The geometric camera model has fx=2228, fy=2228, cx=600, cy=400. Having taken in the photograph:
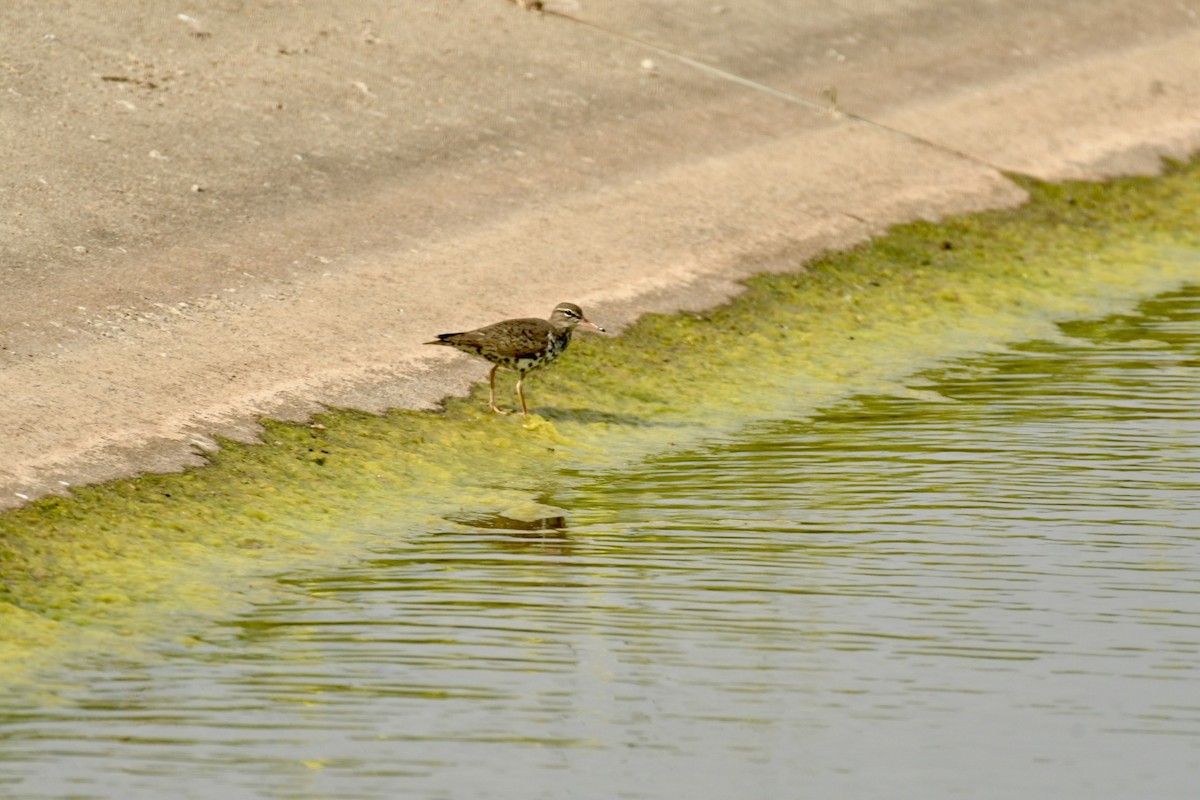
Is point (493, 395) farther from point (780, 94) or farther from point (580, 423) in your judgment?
point (780, 94)

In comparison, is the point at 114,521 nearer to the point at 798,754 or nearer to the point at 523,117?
the point at 798,754

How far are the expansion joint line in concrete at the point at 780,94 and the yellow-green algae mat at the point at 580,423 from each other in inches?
27.8

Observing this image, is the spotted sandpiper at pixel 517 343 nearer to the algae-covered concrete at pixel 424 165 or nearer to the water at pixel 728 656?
the algae-covered concrete at pixel 424 165

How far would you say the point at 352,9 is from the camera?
17.4m

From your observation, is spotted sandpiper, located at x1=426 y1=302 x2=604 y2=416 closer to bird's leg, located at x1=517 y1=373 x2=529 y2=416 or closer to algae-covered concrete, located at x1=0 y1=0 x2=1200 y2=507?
bird's leg, located at x1=517 y1=373 x2=529 y2=416

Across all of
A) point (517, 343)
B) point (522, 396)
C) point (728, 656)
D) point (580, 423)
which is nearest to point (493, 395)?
point (522, 396)

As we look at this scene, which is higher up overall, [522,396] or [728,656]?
[522,396]

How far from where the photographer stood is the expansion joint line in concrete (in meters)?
Result: 17.4

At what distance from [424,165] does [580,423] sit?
375 cm

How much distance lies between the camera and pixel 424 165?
1513cm

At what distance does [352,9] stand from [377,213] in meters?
3.80

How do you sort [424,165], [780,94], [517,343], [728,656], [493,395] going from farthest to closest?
[780,94] < [424,165] < [493,395] < [517,343] < [728,656]

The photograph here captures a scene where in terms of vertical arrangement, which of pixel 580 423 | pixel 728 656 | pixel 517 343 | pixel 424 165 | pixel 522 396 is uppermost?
pixel 424 165

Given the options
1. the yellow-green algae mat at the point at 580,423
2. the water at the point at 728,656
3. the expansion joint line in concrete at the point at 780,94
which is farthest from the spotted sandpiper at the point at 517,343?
the expansion joint line in concrete at the point at 780,94
